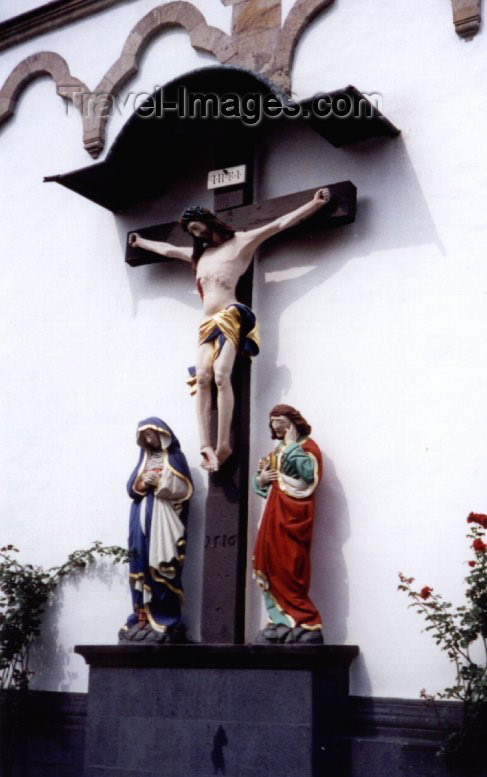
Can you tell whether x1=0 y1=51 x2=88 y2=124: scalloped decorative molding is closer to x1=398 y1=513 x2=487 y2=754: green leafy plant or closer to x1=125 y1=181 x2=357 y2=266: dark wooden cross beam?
x1=125 y1=181 x2=357 y2=266: dark wooden cross beam

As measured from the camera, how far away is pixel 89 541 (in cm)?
621

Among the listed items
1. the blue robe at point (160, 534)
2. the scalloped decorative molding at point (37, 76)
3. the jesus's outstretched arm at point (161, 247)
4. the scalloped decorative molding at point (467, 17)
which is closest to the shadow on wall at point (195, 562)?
the blue robe at point (160, 534)

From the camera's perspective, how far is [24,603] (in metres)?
6.09

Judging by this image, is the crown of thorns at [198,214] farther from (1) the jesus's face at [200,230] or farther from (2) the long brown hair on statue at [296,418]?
(2) the long brown hair on statue at [296,418]

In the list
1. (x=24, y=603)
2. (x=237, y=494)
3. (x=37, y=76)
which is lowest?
(x=24, y=603)

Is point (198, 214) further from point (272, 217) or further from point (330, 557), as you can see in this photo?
point (330, 557)

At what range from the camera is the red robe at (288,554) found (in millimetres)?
5102

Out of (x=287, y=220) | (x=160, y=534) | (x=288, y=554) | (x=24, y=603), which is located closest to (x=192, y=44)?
(x=287, y=220)

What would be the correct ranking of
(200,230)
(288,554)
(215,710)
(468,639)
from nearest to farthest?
1. (468,639)
2. (215,710)
3. (288,554)
4. (200,230)

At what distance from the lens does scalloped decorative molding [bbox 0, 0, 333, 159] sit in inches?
243

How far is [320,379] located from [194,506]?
977 mm

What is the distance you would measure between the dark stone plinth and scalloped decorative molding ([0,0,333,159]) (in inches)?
123

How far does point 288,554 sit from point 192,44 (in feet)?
10.6

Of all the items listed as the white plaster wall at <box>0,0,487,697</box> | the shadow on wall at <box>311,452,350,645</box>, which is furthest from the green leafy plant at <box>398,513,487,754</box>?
the shadow on wall at <box>311,452,350,645</box>
